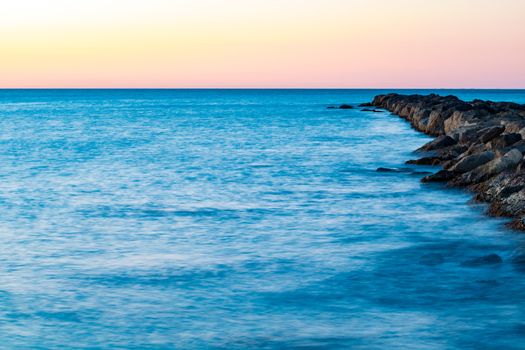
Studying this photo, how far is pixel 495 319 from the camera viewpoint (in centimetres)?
938

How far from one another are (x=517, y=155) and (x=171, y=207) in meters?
7.38

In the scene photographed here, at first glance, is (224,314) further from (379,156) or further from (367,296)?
(379,156)

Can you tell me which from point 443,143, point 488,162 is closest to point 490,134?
point 443,143

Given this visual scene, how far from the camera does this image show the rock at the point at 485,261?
1191cm

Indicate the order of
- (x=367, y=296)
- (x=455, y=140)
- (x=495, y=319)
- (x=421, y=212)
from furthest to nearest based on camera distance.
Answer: (x=455, y=140), (x=421, y=212), (x=367, y=296), (x=495, y=319)

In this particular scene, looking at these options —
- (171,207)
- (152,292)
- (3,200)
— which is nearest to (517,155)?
(171,207)

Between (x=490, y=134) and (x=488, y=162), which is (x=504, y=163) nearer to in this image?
(x=488, y=162)

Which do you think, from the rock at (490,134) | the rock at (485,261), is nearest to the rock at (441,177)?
the rock at (490,134)

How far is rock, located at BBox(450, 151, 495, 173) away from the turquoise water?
0.75 metres

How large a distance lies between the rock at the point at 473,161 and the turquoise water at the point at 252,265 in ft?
2.45

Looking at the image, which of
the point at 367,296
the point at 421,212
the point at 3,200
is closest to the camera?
the point at 367,296

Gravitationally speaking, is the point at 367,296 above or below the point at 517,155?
below

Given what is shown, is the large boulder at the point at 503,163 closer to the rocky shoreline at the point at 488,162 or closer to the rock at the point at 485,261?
the rocky shoreline at the point at 488,162

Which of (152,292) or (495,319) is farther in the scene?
(152,292)
